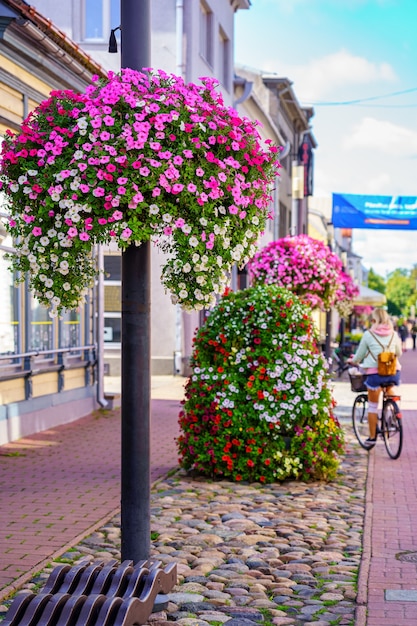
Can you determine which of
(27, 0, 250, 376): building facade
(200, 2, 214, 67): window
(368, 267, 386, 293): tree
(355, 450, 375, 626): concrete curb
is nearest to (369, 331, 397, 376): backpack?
(355, 450, 375, 626): concrete curb

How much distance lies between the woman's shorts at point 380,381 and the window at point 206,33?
15.3 metres

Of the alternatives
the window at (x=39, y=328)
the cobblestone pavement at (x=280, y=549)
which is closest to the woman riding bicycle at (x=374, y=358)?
the cobblestone pavement at (x=280, y=549)

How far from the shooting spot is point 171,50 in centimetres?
2398

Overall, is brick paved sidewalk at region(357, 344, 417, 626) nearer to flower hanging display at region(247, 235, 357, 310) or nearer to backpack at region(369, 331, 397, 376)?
backpack at region(369, 331, 397, 376)

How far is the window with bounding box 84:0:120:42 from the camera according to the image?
69.1 feet

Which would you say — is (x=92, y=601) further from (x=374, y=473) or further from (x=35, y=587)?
(x=374, y=473)

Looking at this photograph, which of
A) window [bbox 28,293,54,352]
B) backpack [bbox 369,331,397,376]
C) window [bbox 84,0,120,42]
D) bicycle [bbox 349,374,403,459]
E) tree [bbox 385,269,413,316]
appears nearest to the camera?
bicycle [bbox 349,374,403,459]

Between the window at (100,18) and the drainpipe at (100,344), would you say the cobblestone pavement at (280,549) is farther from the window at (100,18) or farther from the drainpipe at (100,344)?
the window at (100,18)

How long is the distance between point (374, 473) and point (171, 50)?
15697 millimetres


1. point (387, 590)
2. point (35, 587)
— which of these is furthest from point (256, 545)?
point (35, 587)

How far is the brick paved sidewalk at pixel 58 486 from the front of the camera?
667cm

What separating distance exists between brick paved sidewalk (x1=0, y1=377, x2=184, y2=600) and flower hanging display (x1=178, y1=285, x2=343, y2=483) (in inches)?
31.2

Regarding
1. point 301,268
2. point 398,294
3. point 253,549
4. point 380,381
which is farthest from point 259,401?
point 398,294

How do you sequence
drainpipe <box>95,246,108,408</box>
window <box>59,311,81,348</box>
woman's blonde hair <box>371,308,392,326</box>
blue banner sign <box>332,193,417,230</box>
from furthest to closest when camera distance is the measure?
blue banner sign <box>332,193,417,230</box> < drainpipe <box>95,246,108,408</box> < window <box>59,311,81,348</box> < woman's blonde hair <box>371,308,392,326</box>
